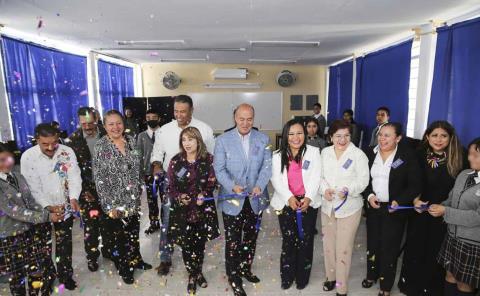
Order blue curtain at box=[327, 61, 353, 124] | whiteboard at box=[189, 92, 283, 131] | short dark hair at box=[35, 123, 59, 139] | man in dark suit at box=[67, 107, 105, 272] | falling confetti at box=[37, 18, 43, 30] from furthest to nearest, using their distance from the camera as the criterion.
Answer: whiteboard at box=[189, 92, 283, 131] < blue curtain at box=[327, 61, 353, 124] < falling confetti at box=[37, 18, 43, 30] < man in dark suit at box=[67, 107, 105, 272] < short dark hair at box=[35, 123, 59, 139]

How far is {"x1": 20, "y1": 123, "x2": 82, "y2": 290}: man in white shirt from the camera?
7.97ft

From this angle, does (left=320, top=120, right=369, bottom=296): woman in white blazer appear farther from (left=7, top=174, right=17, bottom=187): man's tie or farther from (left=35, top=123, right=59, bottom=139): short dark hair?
(left=7, top=174, right=17, bottom=187): man's tie

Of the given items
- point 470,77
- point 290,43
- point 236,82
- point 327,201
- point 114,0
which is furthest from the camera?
point 236,82

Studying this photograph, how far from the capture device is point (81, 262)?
327cm

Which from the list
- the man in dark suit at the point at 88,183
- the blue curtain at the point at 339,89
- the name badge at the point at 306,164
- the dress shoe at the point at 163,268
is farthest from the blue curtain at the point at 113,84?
the name badge at the point at 306,164

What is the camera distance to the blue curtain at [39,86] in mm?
4469

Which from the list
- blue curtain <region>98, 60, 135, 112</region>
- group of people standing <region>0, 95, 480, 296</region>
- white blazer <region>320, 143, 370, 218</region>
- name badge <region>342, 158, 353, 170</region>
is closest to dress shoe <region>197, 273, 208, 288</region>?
group of people standing <region>0, 95, 480, 296</region>

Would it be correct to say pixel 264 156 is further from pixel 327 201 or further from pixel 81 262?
pixel 81 262

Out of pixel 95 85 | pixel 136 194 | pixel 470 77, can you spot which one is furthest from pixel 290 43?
pixel 95 85

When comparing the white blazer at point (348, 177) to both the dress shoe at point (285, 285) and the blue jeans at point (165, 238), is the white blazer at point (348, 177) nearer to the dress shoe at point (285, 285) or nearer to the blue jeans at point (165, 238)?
the dress shoe at point (285, 285)

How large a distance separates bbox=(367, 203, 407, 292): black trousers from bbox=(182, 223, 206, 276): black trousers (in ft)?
5.10

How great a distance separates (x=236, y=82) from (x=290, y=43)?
4066mm

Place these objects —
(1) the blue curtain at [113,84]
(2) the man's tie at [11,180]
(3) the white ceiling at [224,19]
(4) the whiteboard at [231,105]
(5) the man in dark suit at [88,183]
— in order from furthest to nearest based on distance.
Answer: (4) the whiteboard at [231,105] → (1) the blue curtain at [113,84] → (3) the white ceiling at [224,19] → (5) the man in dark suit at [88,183] → (2) the man's tie at [11,180]

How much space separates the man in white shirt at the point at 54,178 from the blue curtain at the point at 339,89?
6.90 meters
